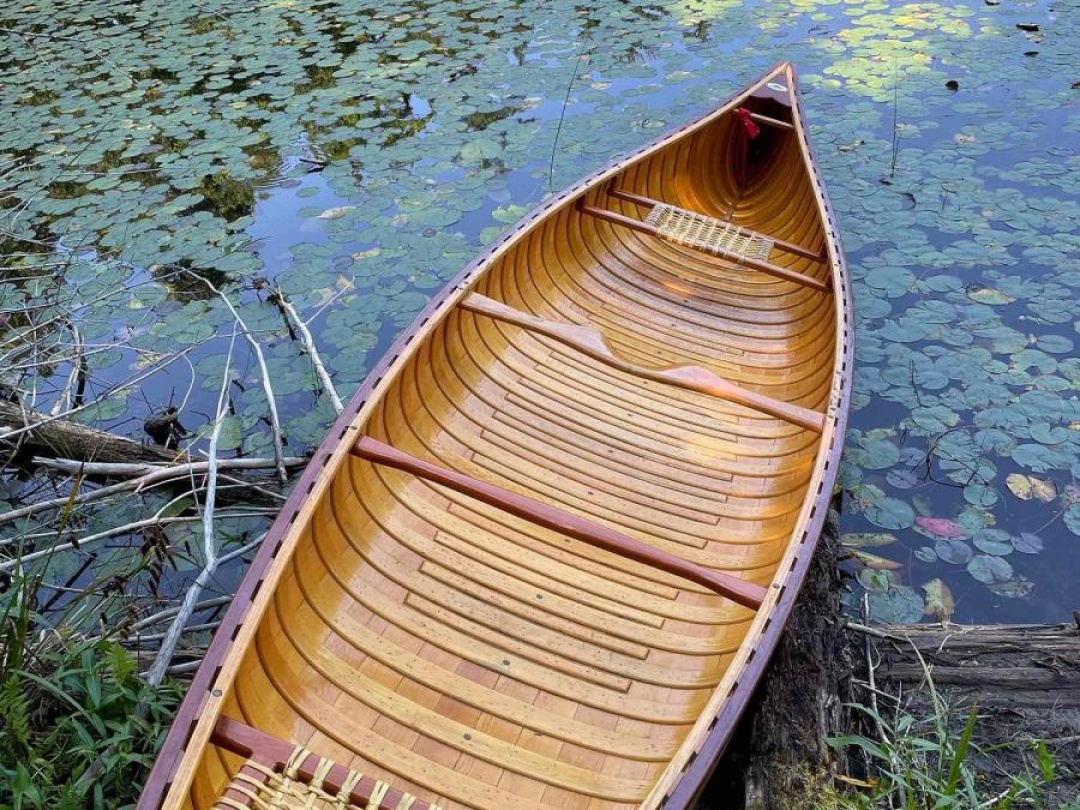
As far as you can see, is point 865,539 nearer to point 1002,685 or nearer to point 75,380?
point 1002,685

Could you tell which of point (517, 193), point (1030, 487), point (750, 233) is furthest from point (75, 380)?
point (1030, 487)

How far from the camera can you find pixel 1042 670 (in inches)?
94.4

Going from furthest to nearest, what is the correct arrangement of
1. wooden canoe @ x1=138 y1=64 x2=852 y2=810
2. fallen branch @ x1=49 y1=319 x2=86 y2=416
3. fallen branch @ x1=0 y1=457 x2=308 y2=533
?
fallen branch @ x1=49 y1=319 x2=86 y2=416 < fallen branch @ x1=0 y1=457 x2=308 y2=533 < wooden canoe @ x1=138 y1=64 x2=852 y2=810

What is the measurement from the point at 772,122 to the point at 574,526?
11.0 feet

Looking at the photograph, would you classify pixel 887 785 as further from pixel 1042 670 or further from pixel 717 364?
pixel 717 364

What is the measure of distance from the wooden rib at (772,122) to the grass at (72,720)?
163 inches

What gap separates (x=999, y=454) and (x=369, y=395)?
2.58m

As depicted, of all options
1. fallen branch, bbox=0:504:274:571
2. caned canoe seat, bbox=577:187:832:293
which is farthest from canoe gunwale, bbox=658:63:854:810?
fallen branch, bbox=0:504:274:571

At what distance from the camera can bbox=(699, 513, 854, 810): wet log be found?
212cm

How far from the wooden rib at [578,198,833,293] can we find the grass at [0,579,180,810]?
2785mm

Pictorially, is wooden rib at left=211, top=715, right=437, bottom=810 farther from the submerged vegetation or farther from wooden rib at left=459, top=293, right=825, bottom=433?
wooden rib at left=459, top=293, right=825, bottom=433

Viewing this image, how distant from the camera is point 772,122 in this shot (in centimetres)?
459

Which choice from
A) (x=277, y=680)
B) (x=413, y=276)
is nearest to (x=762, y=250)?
(x=413, y=276)

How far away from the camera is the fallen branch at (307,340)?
11.5ft
